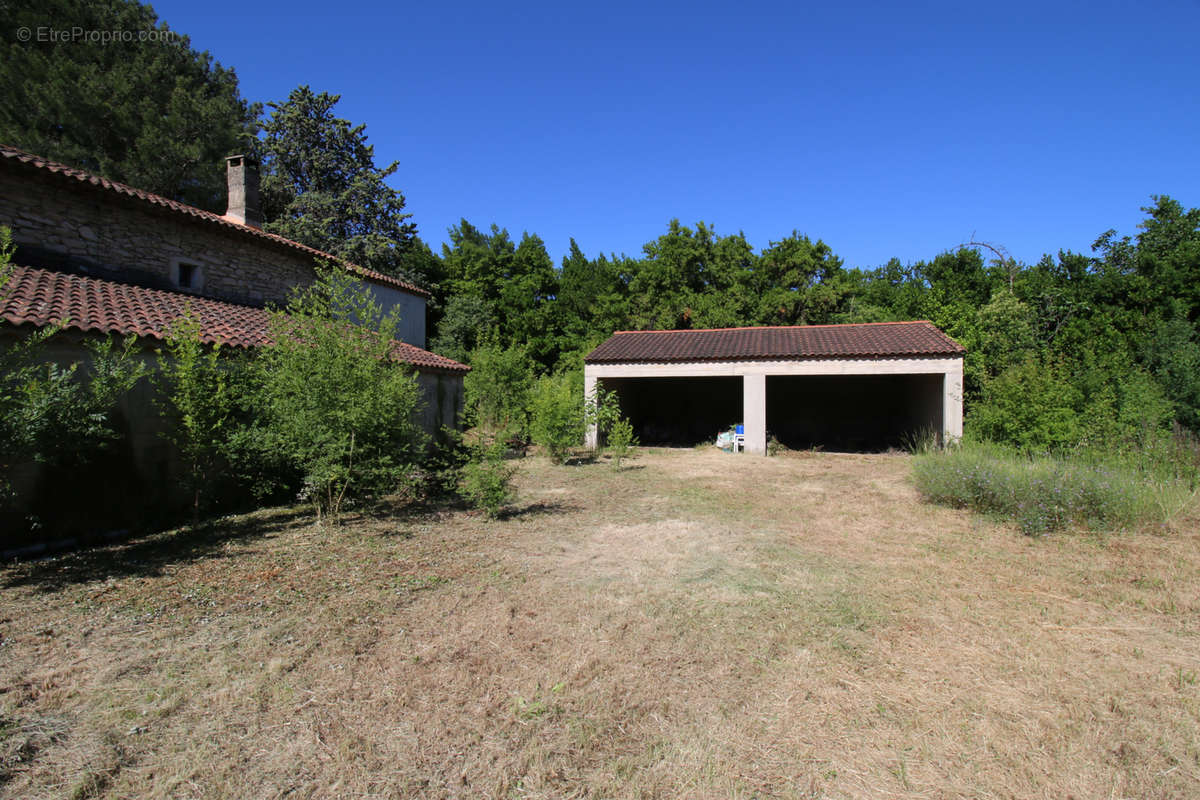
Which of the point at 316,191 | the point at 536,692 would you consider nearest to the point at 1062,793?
the point at 536,692

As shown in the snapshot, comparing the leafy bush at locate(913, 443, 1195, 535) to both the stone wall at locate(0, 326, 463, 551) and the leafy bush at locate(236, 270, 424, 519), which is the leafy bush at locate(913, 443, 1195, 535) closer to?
the leafy bush at locate(236, 270, 424, 519)

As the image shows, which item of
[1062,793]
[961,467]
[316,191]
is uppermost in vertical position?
[316,191]

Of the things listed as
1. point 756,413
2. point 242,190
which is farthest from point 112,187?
point 756,413

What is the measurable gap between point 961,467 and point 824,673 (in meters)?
7.54

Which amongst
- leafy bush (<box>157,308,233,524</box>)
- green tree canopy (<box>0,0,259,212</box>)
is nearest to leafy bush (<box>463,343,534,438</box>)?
leafy bush (<box>157,308,233,524</box>)

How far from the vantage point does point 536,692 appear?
11.8 feet

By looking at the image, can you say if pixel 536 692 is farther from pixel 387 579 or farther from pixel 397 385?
pixel 397 385

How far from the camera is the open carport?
15750mm

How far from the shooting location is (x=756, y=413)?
16.9 m

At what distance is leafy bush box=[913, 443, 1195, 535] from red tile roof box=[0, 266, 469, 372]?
902 cm

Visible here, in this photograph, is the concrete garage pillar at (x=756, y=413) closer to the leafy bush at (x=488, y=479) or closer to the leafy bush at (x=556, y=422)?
the leafy bush at (x=556, y=422)

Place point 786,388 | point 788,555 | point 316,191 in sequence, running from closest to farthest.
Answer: point 788,555 → point 786,388 → point 316,191

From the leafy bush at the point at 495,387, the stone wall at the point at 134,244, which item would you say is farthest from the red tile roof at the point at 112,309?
the leafy bush at the point at 495,387

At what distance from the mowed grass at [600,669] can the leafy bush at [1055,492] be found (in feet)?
2.18
